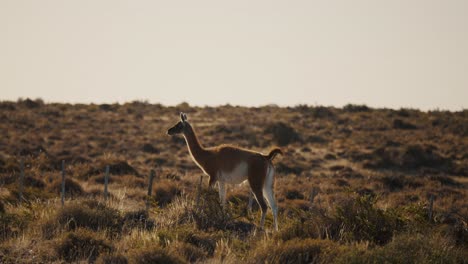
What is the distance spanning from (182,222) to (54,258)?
143 inches

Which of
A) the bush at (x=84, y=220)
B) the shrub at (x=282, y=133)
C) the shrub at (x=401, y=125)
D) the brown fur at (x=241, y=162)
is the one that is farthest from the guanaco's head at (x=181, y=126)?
the shrub at (x=401, y=125)

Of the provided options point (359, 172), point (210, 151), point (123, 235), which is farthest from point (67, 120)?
point (123, 235)

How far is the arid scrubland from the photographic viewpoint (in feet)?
29.9

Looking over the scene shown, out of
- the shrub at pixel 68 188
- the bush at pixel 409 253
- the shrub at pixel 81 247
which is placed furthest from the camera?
the shrub at pixel 68 188

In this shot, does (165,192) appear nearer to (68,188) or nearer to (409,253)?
(68,188)

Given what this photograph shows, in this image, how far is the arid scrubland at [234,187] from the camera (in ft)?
29.9

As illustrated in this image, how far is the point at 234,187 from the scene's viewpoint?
20.8 meters

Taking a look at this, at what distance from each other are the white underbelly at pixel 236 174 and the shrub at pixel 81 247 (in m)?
3.91

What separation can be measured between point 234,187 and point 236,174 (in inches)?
315

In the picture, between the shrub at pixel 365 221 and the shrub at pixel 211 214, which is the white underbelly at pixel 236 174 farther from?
the shrub at pixel 365 221

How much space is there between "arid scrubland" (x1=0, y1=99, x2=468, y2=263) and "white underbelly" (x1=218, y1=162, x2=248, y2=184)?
578 millimetres

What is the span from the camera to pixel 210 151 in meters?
13.5

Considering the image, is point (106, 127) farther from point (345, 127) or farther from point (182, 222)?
point (182, 222)

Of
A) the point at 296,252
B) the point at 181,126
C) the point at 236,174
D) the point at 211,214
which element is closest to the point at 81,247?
the point at 296,252
